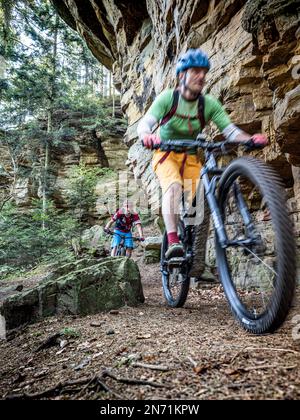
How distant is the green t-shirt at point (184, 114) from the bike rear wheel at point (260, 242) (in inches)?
39.3

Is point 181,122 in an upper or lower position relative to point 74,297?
upper

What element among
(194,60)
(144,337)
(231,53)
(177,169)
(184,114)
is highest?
(231,53)

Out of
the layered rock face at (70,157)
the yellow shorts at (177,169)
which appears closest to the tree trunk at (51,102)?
the layered rock face at (70,157)

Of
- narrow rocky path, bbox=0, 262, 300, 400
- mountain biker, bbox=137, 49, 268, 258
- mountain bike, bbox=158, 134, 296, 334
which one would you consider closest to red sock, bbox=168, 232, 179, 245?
mountain biker, bbox=137, 49, 268, 258

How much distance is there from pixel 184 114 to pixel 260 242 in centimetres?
181

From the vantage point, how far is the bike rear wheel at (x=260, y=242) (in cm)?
182

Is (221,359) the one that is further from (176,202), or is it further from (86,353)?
(176,202)

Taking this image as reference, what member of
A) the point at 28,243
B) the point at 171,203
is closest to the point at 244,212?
the point at 171,203

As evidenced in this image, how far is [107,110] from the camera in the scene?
86.7 feet

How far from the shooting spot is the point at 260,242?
2301 mm

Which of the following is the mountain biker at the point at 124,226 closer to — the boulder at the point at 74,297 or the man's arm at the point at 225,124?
the boulder at the point at 74,297

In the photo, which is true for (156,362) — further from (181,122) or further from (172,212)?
(181,122)

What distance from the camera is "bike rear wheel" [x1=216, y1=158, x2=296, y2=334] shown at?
182 cm
